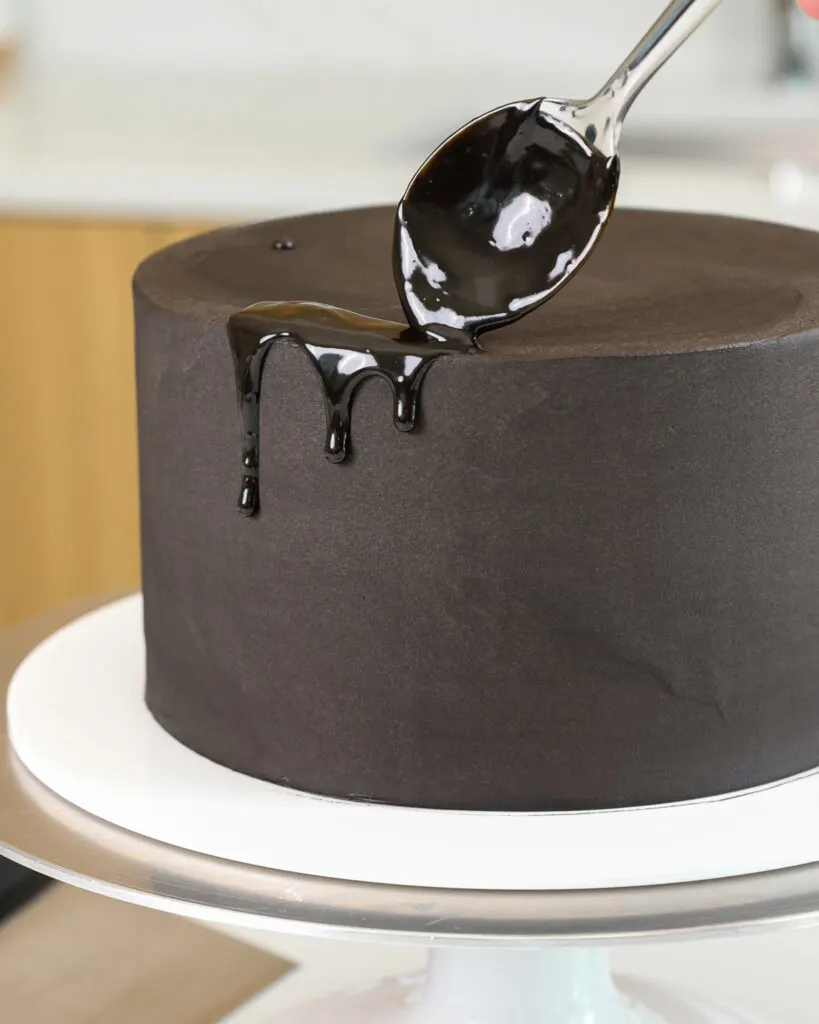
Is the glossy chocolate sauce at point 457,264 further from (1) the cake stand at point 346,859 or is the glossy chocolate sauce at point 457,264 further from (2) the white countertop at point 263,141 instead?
(2) the white countertop at point 263,141

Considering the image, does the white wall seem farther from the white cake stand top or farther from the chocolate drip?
the white cake stand top

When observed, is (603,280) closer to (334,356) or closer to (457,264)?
(457,264)

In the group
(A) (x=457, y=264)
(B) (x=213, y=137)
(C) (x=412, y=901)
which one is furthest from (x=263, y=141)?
(C) (x=412, y=901)

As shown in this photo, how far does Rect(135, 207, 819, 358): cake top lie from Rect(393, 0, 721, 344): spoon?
34 mm

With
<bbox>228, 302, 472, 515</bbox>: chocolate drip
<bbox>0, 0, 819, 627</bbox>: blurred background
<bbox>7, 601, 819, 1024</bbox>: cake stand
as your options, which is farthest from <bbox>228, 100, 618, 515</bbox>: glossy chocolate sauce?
<bbox>0, 0, 819, 627</bbox>: blurred background

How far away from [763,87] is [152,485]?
6.76ft

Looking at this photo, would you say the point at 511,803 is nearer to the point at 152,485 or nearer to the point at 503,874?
the point at 503,874

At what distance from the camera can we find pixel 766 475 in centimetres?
92

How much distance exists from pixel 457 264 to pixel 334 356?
11 centimetres

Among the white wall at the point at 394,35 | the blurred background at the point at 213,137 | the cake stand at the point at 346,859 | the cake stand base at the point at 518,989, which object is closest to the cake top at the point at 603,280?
the cake stand at the point at 346,859

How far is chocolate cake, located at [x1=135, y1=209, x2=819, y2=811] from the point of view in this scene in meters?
0.88

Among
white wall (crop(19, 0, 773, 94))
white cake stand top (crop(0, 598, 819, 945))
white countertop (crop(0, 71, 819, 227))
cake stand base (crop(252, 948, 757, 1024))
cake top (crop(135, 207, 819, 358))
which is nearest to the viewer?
white cake stand top (crop(0, 598, 819, 945))

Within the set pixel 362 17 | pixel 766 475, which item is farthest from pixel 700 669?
pixel 362 17

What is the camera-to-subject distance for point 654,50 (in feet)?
3.11
